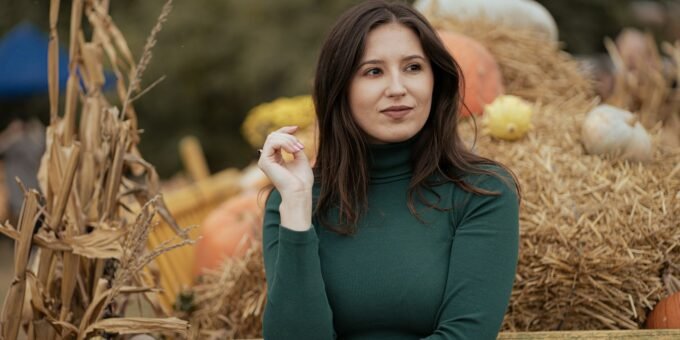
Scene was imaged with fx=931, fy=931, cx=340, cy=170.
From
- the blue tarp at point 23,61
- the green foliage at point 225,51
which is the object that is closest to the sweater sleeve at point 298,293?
the blue tarp at point 23,61

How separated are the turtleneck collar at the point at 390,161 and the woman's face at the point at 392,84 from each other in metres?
0.05

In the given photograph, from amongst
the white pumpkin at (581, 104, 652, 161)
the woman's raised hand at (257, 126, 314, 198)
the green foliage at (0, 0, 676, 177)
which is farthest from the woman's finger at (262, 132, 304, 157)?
the green foliage at (0, 0, 676, 177)

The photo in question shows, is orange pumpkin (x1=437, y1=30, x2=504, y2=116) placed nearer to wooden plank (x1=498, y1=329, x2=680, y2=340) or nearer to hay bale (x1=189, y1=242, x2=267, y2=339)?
hay bale (x1=189, y1=242, x2=267, y2=339)

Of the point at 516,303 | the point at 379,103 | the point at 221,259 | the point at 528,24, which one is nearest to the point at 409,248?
the point at 379,103

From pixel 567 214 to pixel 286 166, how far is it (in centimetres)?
117

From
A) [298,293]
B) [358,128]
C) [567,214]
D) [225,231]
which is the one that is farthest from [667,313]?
[225,231]

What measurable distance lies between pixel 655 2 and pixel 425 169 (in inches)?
461

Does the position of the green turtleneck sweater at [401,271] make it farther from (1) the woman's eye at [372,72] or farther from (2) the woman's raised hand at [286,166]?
(1) the woman's eye at [372,72]

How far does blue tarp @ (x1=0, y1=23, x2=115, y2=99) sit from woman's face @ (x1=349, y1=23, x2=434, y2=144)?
973 cm

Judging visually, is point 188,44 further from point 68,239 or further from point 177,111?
point 68,239

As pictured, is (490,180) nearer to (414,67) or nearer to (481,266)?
(481,266)

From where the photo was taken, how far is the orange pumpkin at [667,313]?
2789 millimetres

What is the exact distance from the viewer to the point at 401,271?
2137 mm

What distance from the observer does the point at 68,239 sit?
2.63m
